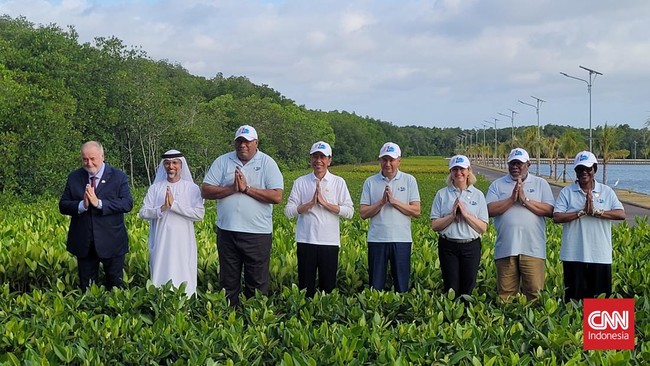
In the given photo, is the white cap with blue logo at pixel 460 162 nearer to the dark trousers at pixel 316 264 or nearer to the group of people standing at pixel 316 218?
the group of people standing at pixel 316 218

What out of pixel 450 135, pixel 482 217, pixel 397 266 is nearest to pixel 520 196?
pixel 482 217

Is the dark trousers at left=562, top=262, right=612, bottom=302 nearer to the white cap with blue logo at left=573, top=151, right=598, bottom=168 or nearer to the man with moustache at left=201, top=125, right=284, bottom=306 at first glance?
the white cap with blue logo at left=573, top=151, right=598, bottom=168

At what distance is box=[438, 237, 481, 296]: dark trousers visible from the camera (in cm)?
614

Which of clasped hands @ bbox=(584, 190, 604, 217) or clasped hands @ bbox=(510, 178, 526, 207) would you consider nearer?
clasped hands @ bbox=(584, 190, 604, 217)

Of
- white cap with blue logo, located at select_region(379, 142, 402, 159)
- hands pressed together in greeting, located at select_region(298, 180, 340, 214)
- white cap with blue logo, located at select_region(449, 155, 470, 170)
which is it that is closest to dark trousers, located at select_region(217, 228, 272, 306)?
hands pressed together in greeting, located at select_region(298, 180, 340, 214)

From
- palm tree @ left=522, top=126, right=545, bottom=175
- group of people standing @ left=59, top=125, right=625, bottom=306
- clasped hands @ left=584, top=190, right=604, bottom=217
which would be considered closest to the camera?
clasped hands @ left=584, top=190, right=604, bottom=217

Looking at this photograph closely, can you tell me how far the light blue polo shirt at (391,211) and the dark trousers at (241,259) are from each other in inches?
39.3

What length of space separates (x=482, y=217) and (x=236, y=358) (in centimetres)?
305

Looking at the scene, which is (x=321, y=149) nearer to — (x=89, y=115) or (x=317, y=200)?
(x=317, y=200)

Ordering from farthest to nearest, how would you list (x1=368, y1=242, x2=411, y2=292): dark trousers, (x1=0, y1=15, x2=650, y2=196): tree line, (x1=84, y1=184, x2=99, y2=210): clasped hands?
(x1=0, y1=15, x2=650, y2=196): tree line, (x1=368, y1=242, x2=411, y2=292): dark trousers, (x1=84, y1=184, x2=99, y2=210): clasped hands

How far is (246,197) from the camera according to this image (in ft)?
20.6

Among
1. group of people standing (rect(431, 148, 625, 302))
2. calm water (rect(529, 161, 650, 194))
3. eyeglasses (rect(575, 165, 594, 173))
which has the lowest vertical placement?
calm water (rect(529, 161, 650, 194))

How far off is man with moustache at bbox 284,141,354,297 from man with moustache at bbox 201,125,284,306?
0.30m

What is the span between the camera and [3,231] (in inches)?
348
